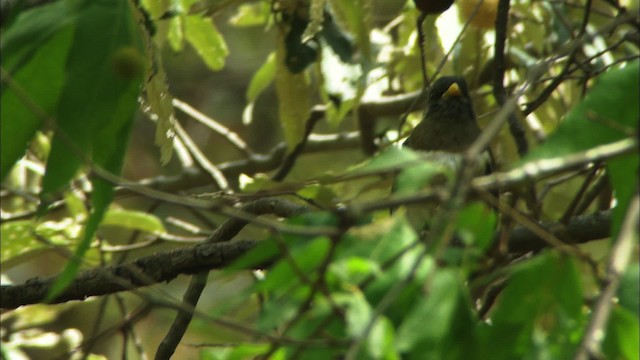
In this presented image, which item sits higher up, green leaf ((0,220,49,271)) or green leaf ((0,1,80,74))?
green leaf ((0,1,80,74))

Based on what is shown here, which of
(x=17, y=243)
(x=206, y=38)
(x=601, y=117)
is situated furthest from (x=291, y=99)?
(x=601, y=117)

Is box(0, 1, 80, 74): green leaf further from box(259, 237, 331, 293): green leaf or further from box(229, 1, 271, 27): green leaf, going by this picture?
box(229, 1, 271, 27): green leaf

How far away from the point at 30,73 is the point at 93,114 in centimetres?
17

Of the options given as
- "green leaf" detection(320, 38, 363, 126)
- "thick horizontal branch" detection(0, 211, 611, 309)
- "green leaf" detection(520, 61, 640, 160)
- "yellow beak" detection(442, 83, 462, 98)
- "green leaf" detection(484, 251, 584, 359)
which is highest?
"green leaf" detection(520, 61, 640, 160)

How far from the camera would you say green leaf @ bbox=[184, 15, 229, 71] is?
12.5 ft

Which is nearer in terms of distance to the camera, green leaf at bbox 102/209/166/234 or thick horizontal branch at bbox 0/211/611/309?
thick horizontal branch at bbox 0/211/611/309

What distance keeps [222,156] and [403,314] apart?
5.61m

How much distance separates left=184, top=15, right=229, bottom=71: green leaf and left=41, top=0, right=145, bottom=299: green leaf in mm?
1946

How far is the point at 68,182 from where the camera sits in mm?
1818

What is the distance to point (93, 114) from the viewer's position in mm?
1800

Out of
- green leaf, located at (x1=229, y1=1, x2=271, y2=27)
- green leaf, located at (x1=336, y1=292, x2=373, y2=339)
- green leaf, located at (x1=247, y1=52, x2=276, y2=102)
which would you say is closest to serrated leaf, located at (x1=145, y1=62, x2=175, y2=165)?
green leaf, located at (x1=336, y1=292, x2=373, y2=339)

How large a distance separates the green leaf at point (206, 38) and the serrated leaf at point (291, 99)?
54 cm

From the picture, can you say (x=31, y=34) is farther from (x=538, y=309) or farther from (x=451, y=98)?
(x=451, y=98)

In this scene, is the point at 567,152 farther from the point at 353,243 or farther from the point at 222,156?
the point at 222,156
